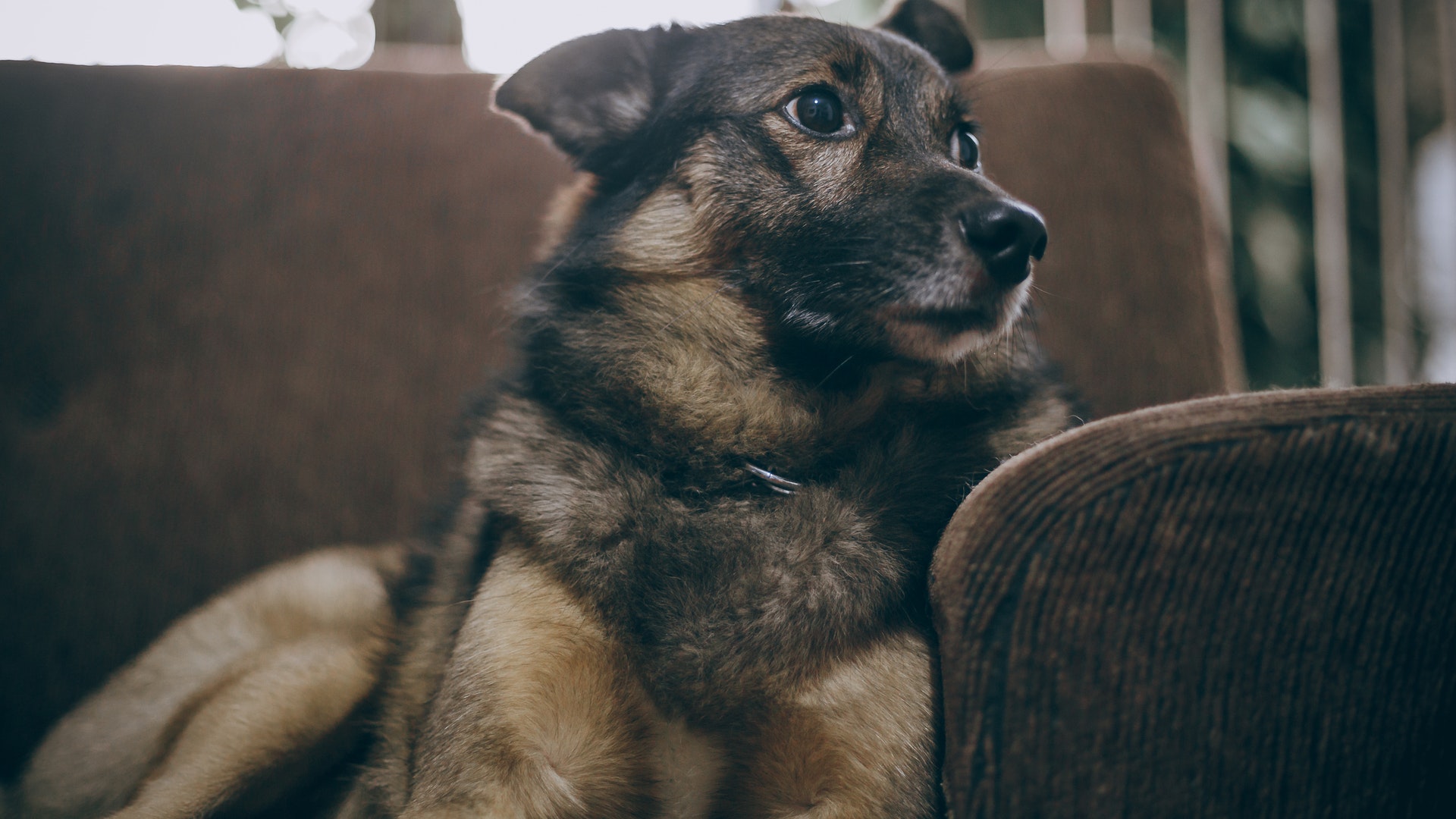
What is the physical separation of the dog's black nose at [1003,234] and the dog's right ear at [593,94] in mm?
710

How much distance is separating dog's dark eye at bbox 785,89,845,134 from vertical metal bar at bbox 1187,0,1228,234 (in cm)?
284

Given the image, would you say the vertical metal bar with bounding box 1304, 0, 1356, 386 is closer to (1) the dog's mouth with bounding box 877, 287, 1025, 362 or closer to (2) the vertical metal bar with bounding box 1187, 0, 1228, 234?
(2) the vertical metal bar with bounding box 1187, 0, 1228, 234

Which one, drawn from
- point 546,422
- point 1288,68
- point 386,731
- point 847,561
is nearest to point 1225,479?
point 847,561

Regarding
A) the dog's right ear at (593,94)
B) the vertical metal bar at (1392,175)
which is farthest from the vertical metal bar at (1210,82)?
the dog's right ear at (593,94)

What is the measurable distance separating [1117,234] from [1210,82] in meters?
2.14

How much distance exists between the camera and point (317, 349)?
188cm

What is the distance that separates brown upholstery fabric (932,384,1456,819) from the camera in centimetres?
65

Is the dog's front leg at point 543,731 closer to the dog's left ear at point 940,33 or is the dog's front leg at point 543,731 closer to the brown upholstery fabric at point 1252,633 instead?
the brown upholstery fabric at point 1252,633

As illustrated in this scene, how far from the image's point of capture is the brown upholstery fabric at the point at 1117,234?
1.91m

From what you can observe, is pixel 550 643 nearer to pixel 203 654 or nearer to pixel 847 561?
pixel 847 561

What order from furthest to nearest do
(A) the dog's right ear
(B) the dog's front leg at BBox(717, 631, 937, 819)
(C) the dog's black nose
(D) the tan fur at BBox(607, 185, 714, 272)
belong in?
(A) the dog's right ear, (D) the tan fur at BBox(607, 185, 714, 272), (C) the dog's black nose, (B) the dog's front leg at BBox(717, 631, 937, 819)

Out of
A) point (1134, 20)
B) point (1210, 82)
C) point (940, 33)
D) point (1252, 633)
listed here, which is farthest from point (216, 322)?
point (1210, 82)

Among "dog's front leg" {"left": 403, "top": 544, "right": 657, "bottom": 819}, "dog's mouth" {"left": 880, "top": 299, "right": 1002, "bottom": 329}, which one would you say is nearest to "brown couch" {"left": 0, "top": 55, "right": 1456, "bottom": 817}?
"dog's mouth" {"left": 880, "top": 299, "right": 1002, "bottom": 329}

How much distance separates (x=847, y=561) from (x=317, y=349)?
146 centimetres
